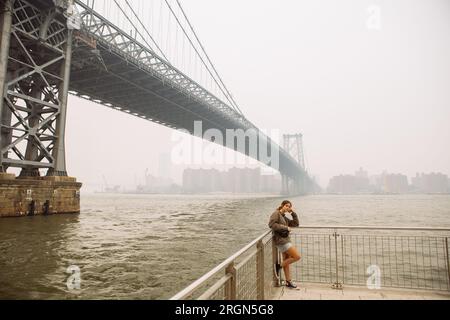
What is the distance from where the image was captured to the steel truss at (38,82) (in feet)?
65.2

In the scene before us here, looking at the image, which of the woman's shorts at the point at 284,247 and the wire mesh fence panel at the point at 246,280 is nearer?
the wire mesh fence panel at the point at 246,280

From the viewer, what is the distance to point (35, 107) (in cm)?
2169

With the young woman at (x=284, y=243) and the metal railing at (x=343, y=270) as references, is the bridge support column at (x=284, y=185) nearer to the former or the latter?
the metal railing at (x=343, y=270)

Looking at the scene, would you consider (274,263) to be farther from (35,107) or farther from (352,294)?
(35,107)

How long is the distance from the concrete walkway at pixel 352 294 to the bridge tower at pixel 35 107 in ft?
56.6

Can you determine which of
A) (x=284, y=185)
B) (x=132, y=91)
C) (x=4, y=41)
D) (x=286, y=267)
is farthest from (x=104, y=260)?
(x=284, y=185)

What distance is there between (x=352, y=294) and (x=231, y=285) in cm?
282

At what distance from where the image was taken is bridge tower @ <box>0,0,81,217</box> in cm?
1780

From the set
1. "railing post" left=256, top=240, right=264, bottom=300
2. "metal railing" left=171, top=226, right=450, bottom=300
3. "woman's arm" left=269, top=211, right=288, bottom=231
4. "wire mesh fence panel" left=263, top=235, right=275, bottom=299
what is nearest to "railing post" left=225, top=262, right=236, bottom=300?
"metal railing" left=171, top=226, right=450, bottom=300

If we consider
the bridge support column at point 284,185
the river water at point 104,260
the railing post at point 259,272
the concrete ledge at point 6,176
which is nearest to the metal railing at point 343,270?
the railing post at point 259,272

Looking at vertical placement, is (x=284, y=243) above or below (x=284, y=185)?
below

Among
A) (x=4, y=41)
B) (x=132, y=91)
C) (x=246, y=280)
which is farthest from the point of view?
(x=132, y=91)

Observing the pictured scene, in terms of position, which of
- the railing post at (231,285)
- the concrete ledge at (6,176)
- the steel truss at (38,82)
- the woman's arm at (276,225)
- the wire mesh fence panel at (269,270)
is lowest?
the wire mesh fence panel at (269,270)

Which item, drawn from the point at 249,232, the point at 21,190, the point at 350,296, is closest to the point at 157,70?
the point at 21,190
